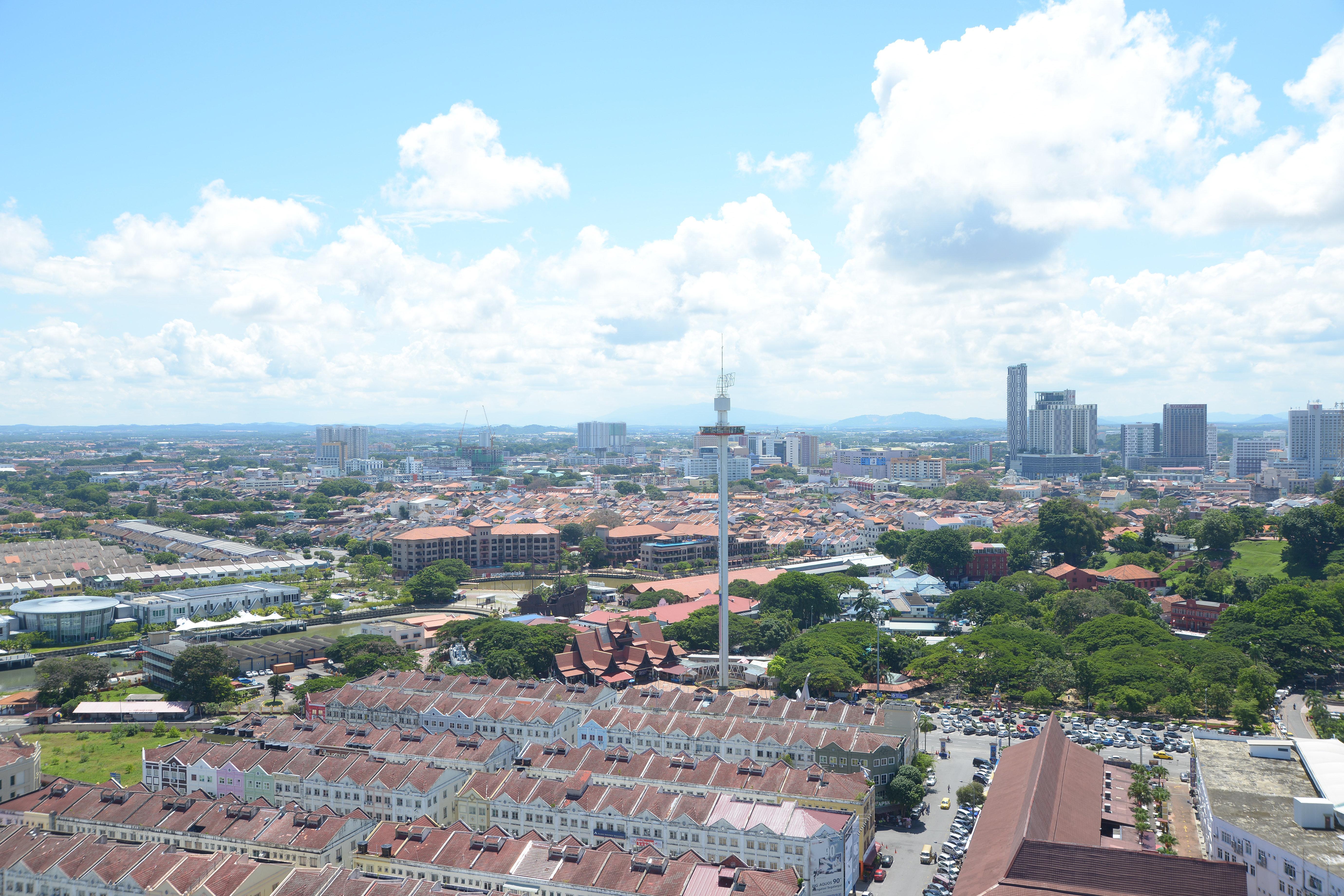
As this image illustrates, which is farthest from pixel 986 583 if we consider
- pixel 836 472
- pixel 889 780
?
pixel 836 472

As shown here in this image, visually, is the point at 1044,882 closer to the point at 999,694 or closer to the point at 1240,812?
the point at 1240,812

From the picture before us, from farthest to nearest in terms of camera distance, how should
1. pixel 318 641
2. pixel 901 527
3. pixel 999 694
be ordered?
pixel 901 527, pixel 318 641, pixel 999 694

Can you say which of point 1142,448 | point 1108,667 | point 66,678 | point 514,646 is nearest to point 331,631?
point 66,678

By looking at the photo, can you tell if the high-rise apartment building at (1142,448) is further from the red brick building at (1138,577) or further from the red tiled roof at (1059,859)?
the red tiled roof at (1059,859)

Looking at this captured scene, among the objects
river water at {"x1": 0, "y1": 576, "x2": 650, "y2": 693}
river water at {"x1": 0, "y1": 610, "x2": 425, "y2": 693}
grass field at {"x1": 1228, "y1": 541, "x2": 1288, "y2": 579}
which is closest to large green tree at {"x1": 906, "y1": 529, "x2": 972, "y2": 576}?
grass field at {"x1": 1228, "y1": 541, "x2": 1288, "y2": 579}

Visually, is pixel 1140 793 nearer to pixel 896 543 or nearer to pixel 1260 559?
pixel 1260 559

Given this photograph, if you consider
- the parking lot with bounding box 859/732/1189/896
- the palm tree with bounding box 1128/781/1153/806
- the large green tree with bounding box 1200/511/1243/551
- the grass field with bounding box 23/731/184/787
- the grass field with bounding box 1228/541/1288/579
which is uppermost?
the large green tree with bounding box 1200/511/1243/551

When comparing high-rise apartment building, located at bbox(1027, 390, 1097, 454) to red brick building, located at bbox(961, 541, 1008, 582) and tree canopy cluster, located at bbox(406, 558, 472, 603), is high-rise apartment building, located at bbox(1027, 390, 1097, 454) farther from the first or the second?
tree canopy cluster, located at bbox(406, 558, 472, 603)

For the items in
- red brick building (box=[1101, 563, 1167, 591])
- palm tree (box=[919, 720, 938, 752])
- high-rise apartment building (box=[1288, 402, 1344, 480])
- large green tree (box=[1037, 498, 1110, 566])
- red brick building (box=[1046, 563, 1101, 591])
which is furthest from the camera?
high-rise apartment building (box=[1288, 402, 1344, 480])
